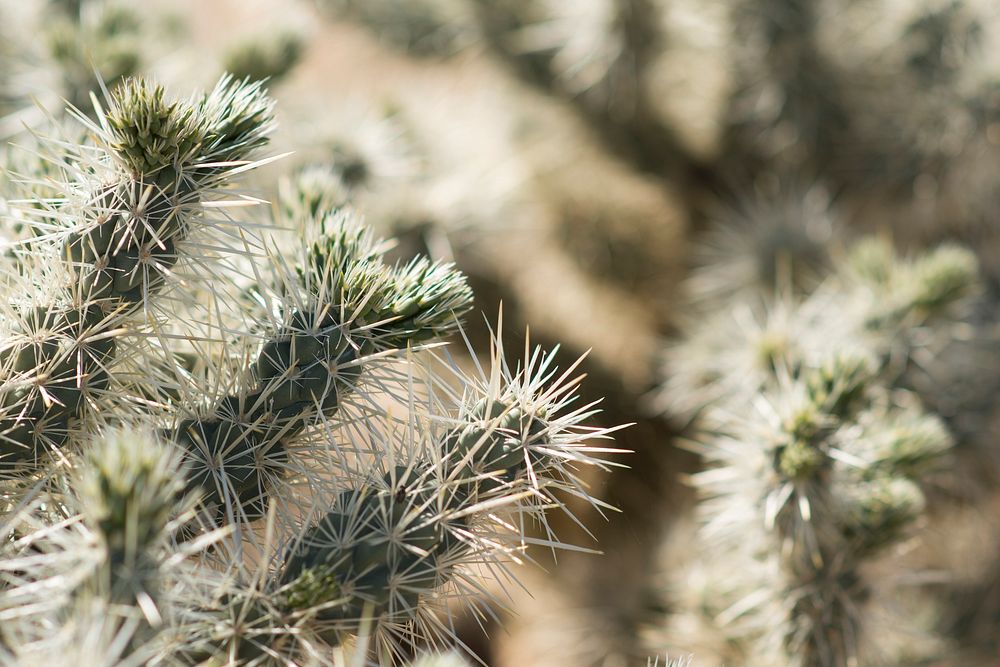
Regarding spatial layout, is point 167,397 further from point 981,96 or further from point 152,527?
point 981,96

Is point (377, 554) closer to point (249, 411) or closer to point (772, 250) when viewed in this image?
point (249, 411)

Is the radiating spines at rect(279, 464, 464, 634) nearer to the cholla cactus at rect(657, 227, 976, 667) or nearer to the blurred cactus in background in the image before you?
the blurred cactus in background

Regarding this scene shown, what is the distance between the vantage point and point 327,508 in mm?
842

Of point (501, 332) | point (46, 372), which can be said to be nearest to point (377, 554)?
point (46, 372)

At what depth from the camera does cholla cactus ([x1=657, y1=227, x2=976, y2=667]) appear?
119cm

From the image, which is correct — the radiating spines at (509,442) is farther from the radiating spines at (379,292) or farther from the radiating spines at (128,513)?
the radiating spines at (128,513)

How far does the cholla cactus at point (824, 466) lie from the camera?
46.9 inches

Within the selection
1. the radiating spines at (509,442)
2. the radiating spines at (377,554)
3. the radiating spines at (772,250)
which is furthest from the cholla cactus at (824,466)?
the radiating spines at (377,554)

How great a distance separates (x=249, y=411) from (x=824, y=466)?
2.46ft

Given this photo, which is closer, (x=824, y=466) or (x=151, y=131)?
Answer: (x=151, y=131)

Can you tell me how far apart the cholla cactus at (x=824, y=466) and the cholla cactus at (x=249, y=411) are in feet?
1.55

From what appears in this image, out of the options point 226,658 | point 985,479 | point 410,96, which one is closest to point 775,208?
point 985,479

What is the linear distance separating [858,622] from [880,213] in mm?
1142

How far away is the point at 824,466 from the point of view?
1.16m
